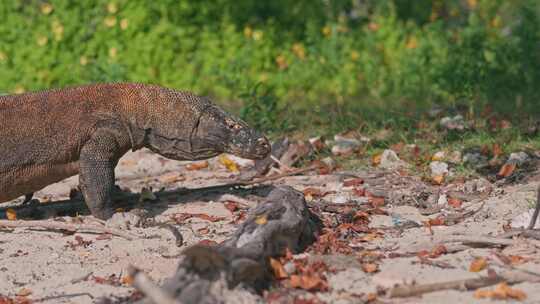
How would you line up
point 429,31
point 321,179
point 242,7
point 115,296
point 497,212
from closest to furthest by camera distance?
point 115,296
point 497,212
point 321,179
point 429,31
point 242,7

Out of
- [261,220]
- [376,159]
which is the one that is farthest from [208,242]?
[376,159]

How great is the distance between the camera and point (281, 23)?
468 inches

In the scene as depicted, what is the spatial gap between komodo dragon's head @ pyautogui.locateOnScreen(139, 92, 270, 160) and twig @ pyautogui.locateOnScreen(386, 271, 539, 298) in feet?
7.01

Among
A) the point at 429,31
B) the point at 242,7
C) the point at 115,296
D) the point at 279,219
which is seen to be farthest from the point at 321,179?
the point at 242,7

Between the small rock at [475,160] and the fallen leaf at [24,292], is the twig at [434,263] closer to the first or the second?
the fallen leaf at [24,292]

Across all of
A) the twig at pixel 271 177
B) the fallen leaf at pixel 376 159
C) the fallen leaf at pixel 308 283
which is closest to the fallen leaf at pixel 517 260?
the fallen leaf at pixel 308 283

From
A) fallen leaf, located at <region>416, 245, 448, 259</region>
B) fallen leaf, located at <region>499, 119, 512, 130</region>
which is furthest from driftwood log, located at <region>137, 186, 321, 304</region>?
fallen leaf, located at <region>499, 119, 512, 130</region>

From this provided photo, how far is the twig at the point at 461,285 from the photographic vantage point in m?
4.42

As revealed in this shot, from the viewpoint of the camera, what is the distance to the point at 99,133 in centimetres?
623

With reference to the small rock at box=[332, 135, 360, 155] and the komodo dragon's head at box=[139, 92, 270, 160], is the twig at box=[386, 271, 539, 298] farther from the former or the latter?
the small rock at box=[332, 135, 360, 155]

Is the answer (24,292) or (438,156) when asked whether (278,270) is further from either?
(438,156)

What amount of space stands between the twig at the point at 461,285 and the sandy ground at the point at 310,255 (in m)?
0.03

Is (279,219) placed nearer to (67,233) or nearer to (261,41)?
(67,233)

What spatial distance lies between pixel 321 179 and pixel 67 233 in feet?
6.42
